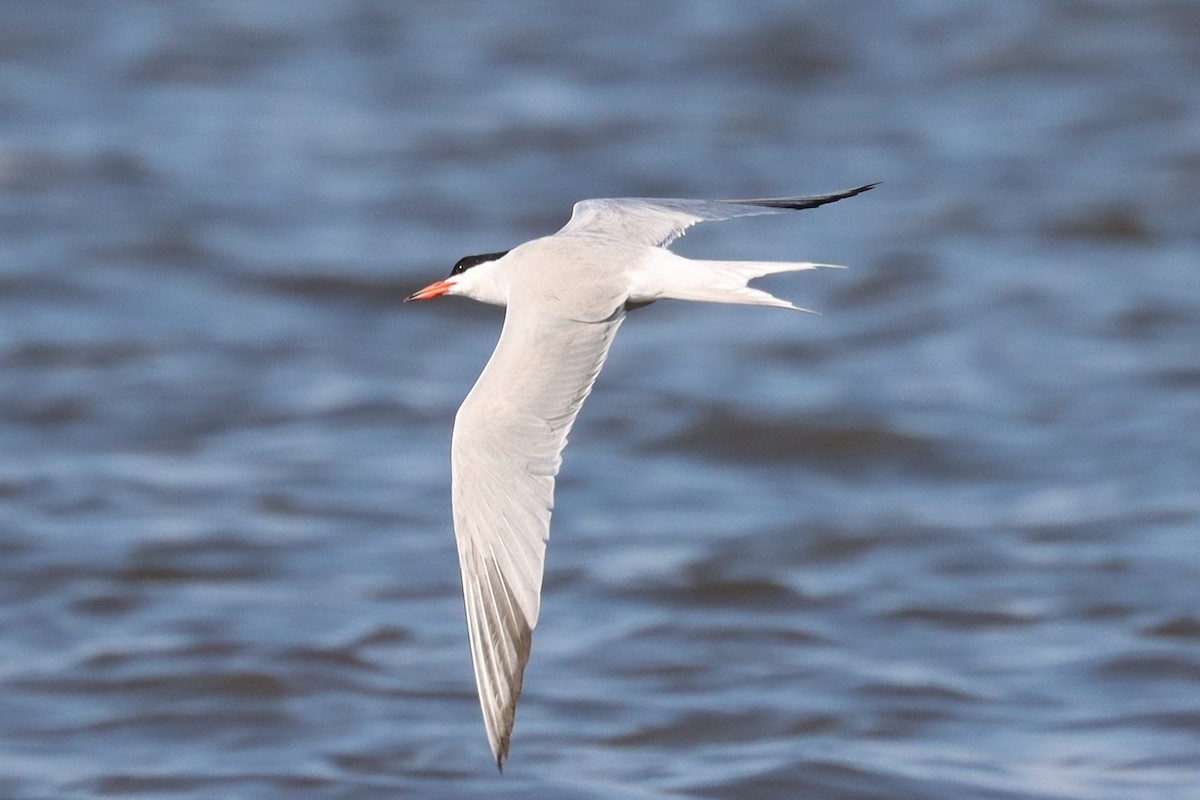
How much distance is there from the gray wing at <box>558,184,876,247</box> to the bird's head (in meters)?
0.27

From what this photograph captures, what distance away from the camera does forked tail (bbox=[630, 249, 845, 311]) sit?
5.06 metres

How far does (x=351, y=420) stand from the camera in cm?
1095

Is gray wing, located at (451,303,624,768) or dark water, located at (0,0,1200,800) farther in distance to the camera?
dark water, located at (0,0,1200,800)

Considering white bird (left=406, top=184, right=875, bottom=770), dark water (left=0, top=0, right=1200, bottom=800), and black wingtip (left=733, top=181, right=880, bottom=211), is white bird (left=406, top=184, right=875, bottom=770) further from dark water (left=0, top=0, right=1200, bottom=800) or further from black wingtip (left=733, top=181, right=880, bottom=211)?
dark water (left=0, top=0, right=1200, bottom=800)

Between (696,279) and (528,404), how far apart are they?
54cm

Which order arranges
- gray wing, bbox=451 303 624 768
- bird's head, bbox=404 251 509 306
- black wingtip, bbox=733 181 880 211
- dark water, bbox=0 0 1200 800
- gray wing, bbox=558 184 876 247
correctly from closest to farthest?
1. gray wing, bbox=451 303 624 768
2. black wingtip, bbox=733 181 880 211
3. bird's head, bbox=404 251 509 306
4. gray wing, bbox=558 184 876 247
5. dark water, bbox=0 0 1200 800

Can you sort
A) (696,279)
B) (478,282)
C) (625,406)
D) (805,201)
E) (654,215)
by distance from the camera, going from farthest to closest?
(625,406), (654,215), (478,282), (805,201), (696,279)

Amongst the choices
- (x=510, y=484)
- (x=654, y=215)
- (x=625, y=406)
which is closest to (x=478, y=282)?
(x=654, y=215)

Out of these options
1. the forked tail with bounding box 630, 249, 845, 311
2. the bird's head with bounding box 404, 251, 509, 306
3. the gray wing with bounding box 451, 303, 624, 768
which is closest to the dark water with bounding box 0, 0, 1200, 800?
the bird's head with bounding box 404, 251, 509, 306

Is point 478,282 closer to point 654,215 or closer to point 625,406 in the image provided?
point 654,215

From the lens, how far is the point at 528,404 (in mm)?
5031

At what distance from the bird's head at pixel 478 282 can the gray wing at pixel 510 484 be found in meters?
0.42

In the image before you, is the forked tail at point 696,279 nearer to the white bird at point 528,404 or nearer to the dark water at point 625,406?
the white bird at point 528,404

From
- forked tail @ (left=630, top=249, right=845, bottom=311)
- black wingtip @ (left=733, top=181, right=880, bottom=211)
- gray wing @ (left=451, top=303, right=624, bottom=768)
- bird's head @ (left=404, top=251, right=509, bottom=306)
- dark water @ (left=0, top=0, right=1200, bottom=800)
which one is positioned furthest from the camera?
dark water @ (left=0, top=0, right=1200, bottom=800)
